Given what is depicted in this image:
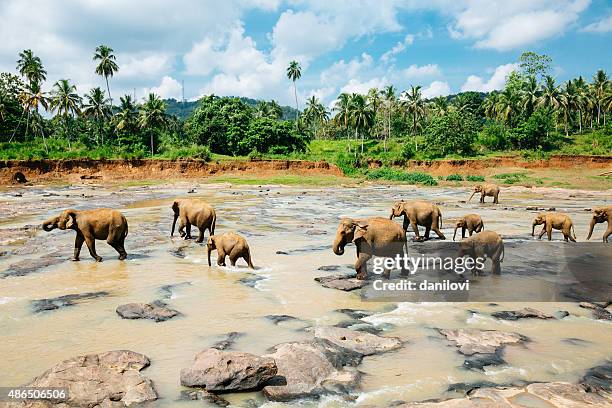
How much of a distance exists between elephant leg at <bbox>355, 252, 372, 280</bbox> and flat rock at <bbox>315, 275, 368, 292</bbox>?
15 cm

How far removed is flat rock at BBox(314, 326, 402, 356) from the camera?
684cm

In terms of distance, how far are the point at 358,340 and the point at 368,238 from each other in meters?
3.67

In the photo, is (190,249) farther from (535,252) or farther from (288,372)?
(535,252)

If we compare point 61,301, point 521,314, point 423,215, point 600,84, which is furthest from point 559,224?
point 600,84

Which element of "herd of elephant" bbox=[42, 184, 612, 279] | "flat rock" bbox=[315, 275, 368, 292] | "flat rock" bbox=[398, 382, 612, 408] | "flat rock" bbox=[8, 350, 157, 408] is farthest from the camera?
"herd of elephant" bbox=[42, 184, 612, 279]

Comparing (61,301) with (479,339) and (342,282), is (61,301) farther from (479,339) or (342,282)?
(479,339)

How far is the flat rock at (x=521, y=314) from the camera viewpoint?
27.1 ft

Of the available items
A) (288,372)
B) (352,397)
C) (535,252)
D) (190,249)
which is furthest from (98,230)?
(535,252)

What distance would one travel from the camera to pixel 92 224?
12125mm

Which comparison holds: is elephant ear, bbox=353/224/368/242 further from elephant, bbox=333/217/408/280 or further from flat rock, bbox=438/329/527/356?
flat rock, bbox=438/329/527/356

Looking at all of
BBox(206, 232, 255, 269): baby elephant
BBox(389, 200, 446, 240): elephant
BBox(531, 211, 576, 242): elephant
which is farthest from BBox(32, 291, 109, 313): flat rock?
BBox(531, 211, 576, 242): elephant

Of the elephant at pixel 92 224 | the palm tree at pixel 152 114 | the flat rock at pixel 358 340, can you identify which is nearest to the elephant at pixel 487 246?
the flat rock at pixel 358 340

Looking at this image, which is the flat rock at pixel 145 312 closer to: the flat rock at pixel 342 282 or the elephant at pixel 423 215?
the flat rock at pixel 342 282

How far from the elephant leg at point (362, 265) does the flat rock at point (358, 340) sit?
10.3ft
